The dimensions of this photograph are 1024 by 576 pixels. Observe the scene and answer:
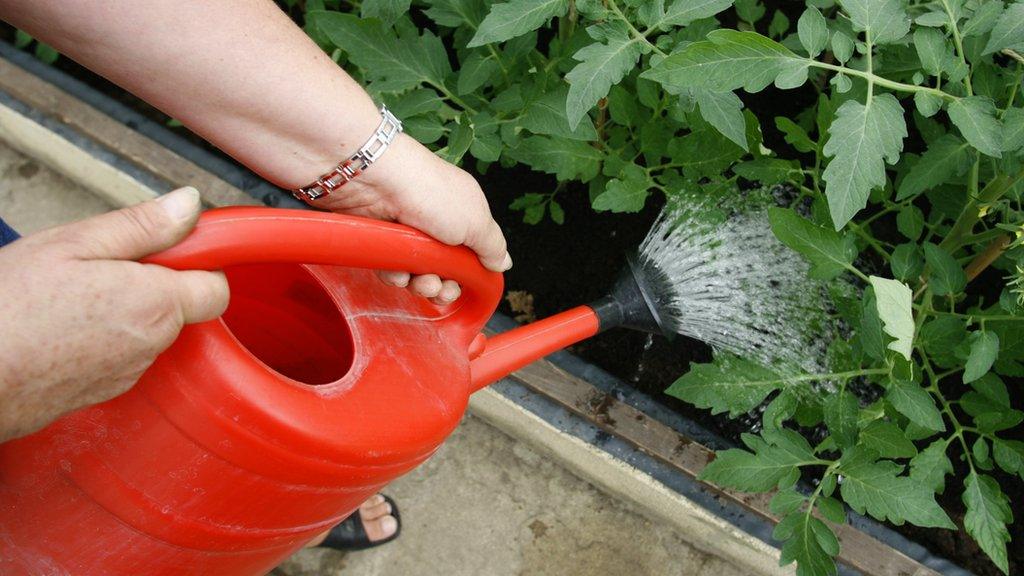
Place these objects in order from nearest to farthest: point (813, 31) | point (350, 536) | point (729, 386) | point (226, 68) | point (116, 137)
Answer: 1. point (226, 68)
2. point (813, 31)
3. point (729, 386)
4. point (350, 536)
5. point (116, 137)

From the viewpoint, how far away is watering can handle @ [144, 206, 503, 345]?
1.98ft

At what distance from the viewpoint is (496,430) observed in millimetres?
1563

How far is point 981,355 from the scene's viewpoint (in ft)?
2.95

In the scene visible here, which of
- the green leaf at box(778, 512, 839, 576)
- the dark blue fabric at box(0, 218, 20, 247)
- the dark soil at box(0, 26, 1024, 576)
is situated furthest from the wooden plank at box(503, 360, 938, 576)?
the dark blue fabric at box(0, 218, 20, 247)

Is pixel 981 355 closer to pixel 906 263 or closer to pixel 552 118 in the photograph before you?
pixel 906 263

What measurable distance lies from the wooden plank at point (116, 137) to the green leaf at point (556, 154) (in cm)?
59

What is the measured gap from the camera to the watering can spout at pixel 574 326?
0.95m

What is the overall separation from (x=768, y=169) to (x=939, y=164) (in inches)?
7.9

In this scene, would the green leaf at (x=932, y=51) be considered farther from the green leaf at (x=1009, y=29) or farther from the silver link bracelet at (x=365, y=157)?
the silver link bracelet at (x=365, y=157)

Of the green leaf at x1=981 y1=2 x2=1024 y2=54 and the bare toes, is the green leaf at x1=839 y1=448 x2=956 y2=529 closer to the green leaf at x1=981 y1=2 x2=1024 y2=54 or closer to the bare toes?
the green leaf at x1=981 y1=2 x2=1024 y2=54

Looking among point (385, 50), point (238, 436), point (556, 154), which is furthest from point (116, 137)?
point (238, 436)

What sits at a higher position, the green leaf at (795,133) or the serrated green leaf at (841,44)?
the serrated green leaf at (841,44)

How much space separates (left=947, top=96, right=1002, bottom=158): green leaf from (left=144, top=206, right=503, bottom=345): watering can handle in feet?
1.61

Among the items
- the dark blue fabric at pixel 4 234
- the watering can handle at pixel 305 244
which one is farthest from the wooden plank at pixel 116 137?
the watering can handle at pixel 305 244
